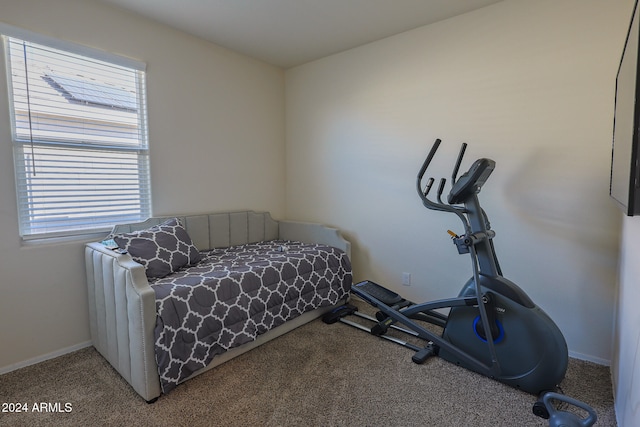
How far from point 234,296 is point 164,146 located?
5.10ft

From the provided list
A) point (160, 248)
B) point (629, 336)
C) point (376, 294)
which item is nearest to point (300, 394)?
point (376, 294)

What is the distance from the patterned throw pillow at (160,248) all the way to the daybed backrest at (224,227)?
244 millimetres

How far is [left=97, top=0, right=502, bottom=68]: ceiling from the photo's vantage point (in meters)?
2.46

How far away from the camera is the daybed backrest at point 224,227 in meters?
2.86

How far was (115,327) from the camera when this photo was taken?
2.05 metres

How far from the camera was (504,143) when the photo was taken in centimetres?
249

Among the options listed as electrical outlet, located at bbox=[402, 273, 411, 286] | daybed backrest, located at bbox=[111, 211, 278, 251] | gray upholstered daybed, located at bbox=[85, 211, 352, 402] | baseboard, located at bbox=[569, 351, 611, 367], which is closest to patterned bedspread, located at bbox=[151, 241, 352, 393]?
gray upholstered daybed, located at bbox=[85, 211, 352, 402]

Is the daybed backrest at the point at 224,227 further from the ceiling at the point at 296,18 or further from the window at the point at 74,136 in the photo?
the ceiling at the point at 296,18

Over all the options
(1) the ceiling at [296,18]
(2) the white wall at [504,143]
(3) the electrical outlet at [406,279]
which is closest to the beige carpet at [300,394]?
(2) the white wall at [504,143]

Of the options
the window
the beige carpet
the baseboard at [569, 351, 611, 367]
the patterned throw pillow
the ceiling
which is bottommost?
the beige carpet

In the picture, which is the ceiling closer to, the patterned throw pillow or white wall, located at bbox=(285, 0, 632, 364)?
white wall, located at bbox=(285, 0, 632, 364)

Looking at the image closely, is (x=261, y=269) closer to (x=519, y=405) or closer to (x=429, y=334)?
(x=429, y=334)

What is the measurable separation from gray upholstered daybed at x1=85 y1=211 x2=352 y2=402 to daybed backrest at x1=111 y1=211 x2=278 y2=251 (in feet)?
0.03

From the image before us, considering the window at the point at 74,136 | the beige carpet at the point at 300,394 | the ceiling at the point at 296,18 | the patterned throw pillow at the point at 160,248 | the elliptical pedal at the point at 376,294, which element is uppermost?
the ceiling at the point at 296,18
